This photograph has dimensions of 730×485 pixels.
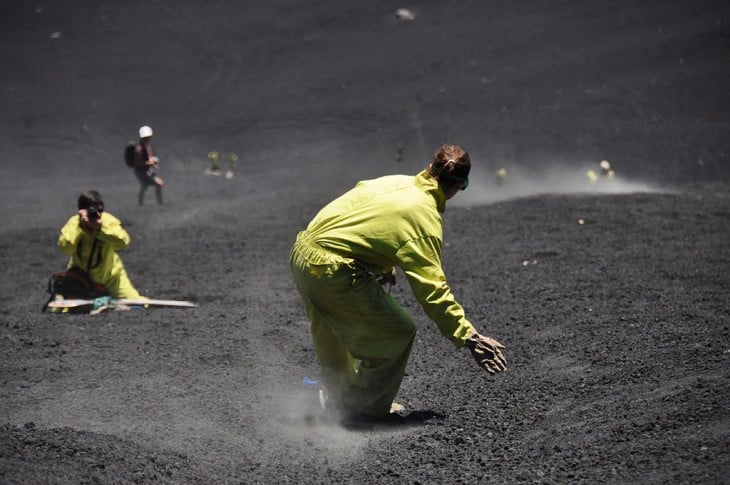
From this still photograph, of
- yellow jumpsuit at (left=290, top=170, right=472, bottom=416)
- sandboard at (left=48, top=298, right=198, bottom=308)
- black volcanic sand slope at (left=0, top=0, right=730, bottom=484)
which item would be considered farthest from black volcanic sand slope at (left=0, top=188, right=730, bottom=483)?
yellow jumpsuit at (left=290, top=170, right=472, bottom=416)

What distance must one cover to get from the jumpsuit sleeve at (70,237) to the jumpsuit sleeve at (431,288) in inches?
178

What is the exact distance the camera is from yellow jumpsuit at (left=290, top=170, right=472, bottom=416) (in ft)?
14.0

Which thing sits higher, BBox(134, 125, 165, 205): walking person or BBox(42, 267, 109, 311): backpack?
BBox(42, 267, 109, 311): backpack

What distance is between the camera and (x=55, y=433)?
14.3ft

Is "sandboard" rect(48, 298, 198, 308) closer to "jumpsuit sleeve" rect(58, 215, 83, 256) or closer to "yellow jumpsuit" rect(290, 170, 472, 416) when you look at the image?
"jumpsuit sleeve" rect(58, 215, 83, 256)

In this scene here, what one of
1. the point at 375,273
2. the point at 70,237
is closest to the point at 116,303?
the point at 70,237

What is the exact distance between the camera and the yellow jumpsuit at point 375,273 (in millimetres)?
4277

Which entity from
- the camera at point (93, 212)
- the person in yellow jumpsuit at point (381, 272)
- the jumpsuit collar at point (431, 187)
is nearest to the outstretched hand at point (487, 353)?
the person in yellow jumpsuit at point (381, 272)

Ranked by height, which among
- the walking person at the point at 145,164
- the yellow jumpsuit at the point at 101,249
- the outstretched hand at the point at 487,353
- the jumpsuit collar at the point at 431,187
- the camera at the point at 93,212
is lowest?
the walking person at the point at 145,164

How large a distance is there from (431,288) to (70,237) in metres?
4.73

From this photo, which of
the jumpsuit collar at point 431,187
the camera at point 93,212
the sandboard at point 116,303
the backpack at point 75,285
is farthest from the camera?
the backpack at point 75,285

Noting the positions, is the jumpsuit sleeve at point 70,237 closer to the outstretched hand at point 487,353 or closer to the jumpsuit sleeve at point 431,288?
the jumpsuit sleeve at point 431,288

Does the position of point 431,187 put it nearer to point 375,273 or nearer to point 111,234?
point 375,273

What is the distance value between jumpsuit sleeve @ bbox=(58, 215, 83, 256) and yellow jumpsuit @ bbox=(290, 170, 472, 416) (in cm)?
376
